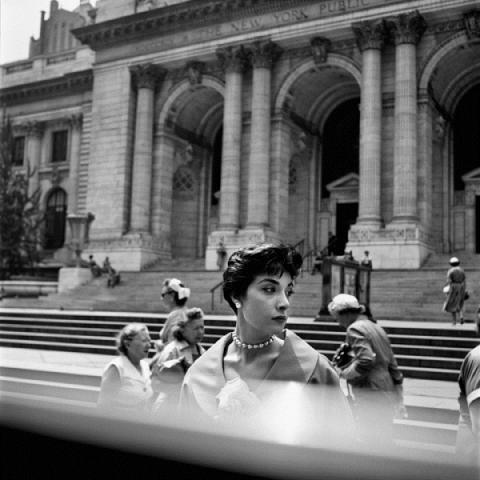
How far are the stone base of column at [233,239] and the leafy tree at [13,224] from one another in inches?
388

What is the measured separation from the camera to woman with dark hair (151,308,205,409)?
5.07 m

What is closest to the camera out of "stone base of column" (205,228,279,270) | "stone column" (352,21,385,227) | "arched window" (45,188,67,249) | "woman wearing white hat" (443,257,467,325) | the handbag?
the handbag

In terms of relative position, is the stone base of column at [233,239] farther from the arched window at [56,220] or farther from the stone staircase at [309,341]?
the arched window at [56,220]

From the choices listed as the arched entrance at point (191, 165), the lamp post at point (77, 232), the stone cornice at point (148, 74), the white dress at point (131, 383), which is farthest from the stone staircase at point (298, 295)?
the white dress at point (131, 383)

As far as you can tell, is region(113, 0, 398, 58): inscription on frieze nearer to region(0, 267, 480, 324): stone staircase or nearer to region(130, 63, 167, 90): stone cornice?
region(130, 63, 167, 90): stone cornice

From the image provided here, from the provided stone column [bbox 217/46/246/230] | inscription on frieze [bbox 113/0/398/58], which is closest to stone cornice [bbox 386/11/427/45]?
inscription on frieze [bbox 113/0/398/58]

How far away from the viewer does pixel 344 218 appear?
103ft

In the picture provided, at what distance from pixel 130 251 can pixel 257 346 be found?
28496 millimetres

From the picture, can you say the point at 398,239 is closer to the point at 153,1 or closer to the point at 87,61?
the point at 153,1

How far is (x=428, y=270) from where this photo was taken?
22859mm

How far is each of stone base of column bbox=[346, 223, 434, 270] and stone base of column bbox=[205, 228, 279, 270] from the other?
13.3ft

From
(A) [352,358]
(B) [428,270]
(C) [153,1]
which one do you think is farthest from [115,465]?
(C) [153,1]

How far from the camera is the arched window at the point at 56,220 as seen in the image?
131 feet

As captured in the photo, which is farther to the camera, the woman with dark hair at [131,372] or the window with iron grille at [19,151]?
the window with iron grille at [19,151]
